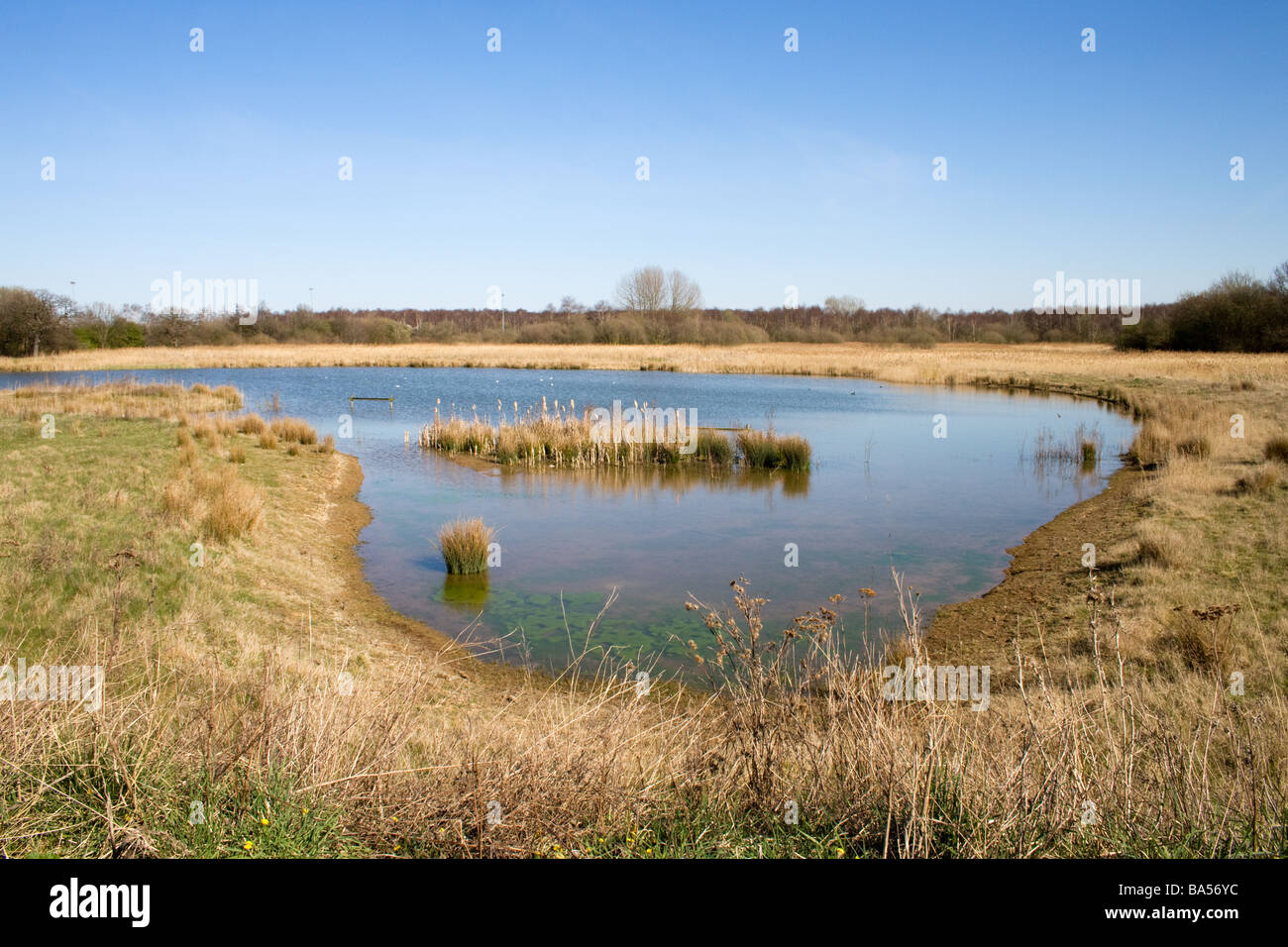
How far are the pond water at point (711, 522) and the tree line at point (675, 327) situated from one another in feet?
83.7

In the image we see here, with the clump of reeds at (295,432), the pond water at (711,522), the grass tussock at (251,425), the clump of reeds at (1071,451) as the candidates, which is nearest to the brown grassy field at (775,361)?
the clump of reeds at (1071,451)

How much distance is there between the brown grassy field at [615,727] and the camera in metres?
2.85

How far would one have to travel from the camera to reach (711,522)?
42.8 feet

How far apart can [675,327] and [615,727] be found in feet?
240

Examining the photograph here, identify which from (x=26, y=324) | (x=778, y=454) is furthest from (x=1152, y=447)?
(x=26, y=324)

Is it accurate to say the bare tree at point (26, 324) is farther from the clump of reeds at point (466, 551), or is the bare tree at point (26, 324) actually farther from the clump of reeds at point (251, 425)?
the clump of reeds at point (466, 551)

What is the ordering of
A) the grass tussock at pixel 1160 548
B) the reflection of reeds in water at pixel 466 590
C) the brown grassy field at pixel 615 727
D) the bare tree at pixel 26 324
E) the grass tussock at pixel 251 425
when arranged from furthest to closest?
the bare tree at pixel 26 324, the grass tussock at pixel 251 425, the reflection of reeds in water at pixel 466 590, the grass tussock at pixel 1160 548, the brown grassy field at pixel 615 727

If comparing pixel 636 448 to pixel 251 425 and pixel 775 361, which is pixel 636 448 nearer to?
pixel 251 425

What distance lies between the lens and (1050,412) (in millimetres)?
28000
